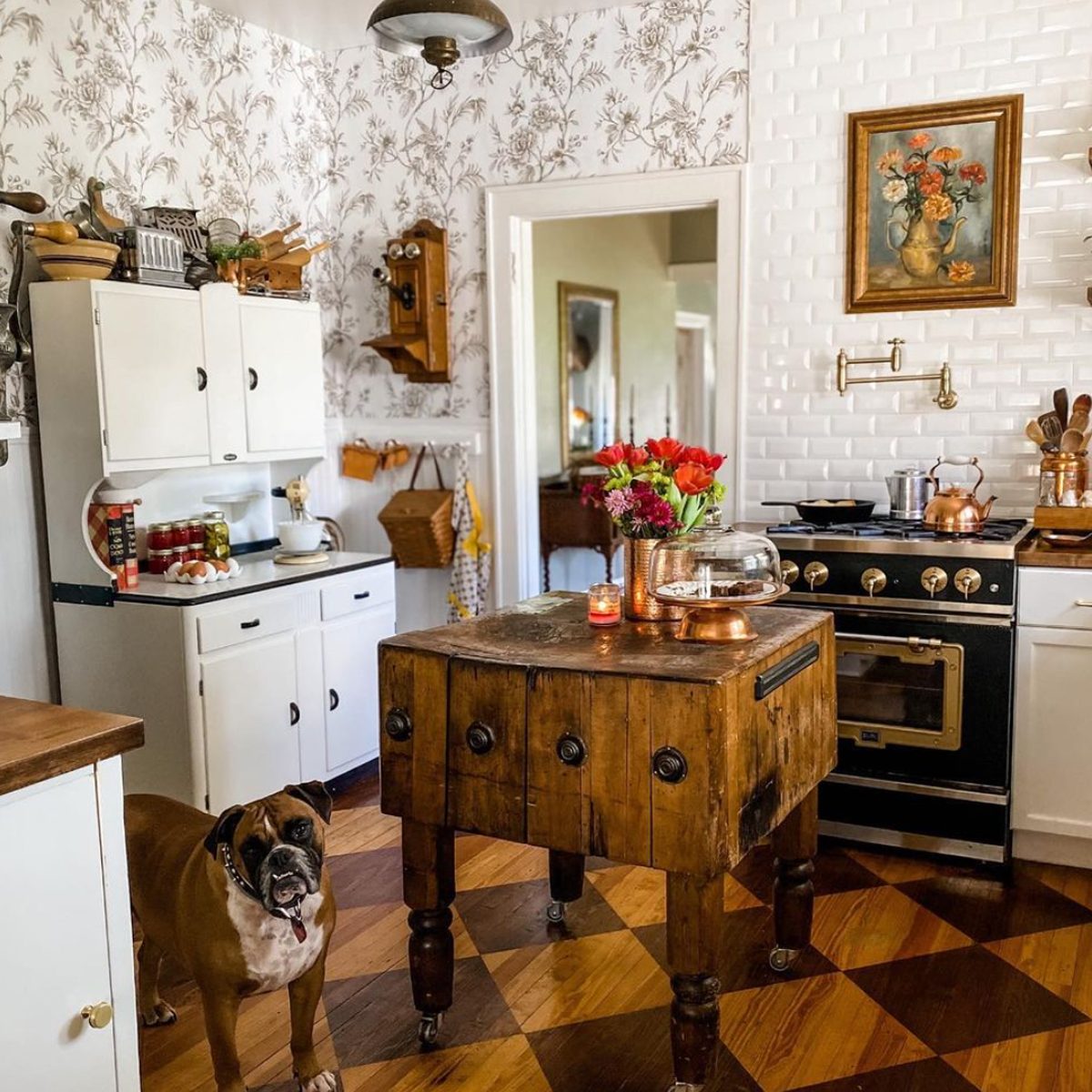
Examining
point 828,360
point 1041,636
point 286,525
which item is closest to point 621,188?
point 828,360

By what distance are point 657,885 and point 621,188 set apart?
8.64ft

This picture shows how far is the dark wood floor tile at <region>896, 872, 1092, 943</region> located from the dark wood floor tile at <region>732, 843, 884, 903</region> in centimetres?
13

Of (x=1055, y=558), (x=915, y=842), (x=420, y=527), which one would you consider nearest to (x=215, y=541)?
(x=420, y=527)

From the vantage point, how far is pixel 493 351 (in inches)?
185

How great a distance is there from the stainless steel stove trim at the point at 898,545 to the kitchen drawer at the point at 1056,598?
0.36 feet

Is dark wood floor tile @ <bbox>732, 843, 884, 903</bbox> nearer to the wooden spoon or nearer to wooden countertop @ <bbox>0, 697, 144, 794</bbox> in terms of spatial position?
the wooden spoon

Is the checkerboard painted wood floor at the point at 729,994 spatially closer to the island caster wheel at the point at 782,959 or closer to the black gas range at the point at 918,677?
the island caster wheel at the point at 782,959

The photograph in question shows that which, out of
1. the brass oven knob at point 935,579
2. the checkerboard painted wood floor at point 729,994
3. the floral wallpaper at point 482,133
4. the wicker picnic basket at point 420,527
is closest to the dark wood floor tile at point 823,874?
the checkerboard painted wood floor at point 729,994

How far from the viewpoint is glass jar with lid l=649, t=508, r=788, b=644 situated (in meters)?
2.38

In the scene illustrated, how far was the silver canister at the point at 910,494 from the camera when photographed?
381 cm

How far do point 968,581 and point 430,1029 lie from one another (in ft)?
6.46

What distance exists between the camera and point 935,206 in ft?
12.9

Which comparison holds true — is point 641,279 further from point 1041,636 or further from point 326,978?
point 326,978

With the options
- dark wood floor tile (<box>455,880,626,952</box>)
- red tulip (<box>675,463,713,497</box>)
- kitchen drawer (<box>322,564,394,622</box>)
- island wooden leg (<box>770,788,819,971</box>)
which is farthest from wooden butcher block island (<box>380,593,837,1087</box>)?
kitchen drawer (<box>322,564,394,622</box>)
